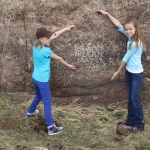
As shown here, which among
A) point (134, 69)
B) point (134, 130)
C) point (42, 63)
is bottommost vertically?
point (134, 130)

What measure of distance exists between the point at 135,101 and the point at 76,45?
1201mm

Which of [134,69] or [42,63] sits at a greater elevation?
[42,63]

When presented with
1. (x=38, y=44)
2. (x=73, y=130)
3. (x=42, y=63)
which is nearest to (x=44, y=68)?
(x=42, y=63)

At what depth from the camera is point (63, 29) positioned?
217 inches

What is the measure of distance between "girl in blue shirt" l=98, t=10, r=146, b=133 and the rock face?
1.33ft

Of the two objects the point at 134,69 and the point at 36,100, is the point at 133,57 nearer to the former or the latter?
the point at 134,69

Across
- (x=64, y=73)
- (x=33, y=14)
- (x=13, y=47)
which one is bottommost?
(x=64, y=73)

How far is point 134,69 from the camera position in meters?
5.20

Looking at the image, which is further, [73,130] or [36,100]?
[36,100]

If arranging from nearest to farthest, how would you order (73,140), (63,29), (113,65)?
(73,140) < (63,29) < (113,65)

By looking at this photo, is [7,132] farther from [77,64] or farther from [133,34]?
[133,34]

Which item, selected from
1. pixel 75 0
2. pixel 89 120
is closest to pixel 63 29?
pixel 75 0

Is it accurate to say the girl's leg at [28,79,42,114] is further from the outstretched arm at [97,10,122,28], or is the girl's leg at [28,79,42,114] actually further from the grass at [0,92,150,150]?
the outstretched arm at [97,10,122,28]

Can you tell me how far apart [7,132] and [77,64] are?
1442mm
